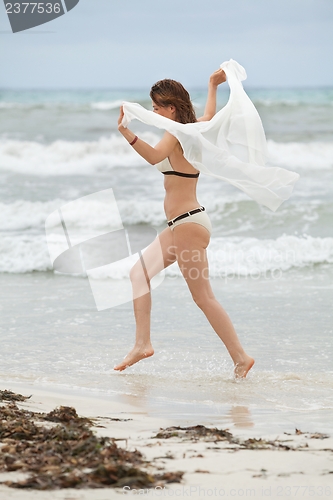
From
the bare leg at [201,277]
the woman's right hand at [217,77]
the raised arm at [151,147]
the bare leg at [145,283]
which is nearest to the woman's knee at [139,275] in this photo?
the bare leg at [145,283]

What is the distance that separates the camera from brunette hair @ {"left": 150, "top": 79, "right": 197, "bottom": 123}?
4539 millimetres

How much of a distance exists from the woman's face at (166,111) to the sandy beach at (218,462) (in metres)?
2.03

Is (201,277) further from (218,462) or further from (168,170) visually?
(218,462)

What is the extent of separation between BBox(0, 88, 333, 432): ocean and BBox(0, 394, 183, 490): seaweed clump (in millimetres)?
863

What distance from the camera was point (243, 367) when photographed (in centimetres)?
468

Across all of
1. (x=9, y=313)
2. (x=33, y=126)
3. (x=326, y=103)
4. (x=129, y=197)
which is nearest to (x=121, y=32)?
(x=33, y=126)

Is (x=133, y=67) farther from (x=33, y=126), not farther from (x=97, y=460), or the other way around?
(x=97, y=460)

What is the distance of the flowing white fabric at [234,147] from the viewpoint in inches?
175

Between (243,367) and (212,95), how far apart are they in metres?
1.84

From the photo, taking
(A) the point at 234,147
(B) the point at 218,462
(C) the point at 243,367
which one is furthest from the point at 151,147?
(B) the point at 218,462

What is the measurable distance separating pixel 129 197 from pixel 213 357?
930 centimetres

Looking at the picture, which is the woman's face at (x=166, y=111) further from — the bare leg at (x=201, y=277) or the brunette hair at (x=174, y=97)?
the bare leg at (x=201, y=277)

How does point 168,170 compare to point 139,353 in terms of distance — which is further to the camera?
point 139,353

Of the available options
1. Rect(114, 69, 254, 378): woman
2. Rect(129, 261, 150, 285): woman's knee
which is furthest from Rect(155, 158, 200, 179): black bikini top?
Rect(129, 261, 150, 285): woman's knee
